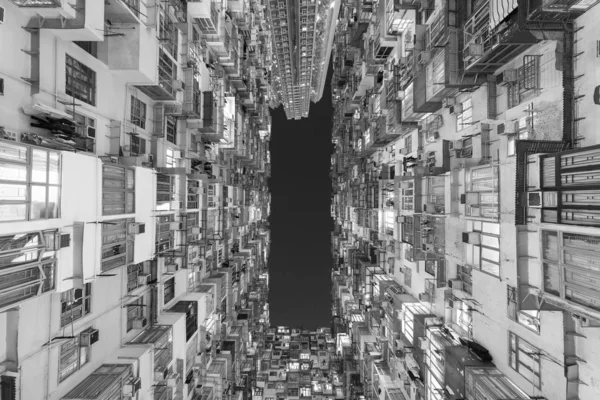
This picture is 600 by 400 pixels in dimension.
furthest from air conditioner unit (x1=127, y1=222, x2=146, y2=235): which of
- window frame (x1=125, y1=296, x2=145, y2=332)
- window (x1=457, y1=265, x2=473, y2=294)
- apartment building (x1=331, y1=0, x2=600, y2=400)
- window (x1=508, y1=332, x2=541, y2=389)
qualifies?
window (x1=508, y1=332, x2=541, y2=389)

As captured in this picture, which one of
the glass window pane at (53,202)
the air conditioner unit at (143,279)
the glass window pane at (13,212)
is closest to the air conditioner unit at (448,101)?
Answer: the glass window pane at (53,202)

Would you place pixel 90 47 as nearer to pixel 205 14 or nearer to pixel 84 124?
pixel 84 124

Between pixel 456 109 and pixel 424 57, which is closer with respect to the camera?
pixel 456 109

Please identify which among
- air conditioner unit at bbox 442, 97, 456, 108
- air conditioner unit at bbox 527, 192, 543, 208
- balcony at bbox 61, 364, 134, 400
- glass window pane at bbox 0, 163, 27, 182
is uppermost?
air conditioner unit at bbox 442, 97, 456, 108

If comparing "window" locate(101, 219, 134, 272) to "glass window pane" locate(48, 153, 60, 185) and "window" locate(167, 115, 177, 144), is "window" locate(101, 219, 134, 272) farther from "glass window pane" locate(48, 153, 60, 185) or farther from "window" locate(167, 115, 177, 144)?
"window" locate(167, 115, 177, 144)

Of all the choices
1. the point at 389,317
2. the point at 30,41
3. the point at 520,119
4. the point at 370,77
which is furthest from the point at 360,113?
the point at 30,41

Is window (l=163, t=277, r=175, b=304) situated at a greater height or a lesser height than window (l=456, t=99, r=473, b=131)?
lesser

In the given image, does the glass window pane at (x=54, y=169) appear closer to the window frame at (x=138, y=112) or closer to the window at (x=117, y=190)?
the window at (x=117, y=190)

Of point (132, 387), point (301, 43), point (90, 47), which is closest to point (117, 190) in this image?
point (90, 47)
